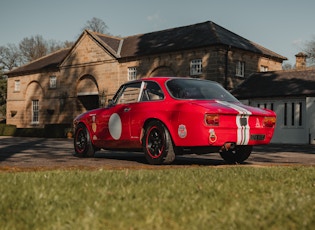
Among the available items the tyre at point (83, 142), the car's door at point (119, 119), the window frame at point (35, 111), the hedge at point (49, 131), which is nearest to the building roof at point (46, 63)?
the window frame at point (35, 111)

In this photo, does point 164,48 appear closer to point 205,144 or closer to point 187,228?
point 205,144

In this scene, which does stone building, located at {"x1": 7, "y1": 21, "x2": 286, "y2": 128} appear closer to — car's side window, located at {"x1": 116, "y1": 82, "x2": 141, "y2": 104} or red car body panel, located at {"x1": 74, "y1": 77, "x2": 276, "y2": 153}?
car's side window, located at {"x1": 116, "y1": 82, "x2": 141, "y2": 104}

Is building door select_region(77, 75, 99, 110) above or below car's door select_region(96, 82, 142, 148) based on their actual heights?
above

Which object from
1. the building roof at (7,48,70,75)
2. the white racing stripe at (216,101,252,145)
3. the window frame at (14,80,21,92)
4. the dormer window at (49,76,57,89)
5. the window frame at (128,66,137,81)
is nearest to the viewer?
the white racing stripe at (216,101,252,145)

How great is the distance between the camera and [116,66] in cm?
3616

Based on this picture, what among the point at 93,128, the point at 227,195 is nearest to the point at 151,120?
the point at 93,128

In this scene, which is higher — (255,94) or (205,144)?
(255,94)

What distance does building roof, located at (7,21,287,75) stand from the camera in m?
30.5

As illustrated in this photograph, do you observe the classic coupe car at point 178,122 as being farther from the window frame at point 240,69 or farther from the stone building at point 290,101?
the window frame at point 240,69

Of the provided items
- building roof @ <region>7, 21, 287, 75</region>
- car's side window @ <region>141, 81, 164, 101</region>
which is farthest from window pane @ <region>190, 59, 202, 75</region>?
car's side window @ <region>141, 81, 164, 101</region>

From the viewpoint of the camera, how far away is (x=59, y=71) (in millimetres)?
41500

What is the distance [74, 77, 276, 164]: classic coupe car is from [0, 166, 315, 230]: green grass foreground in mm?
2408

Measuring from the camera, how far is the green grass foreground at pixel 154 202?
3.33 metres

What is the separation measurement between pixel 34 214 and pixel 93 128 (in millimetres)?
6697
